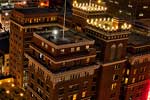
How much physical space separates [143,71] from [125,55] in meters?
12.4

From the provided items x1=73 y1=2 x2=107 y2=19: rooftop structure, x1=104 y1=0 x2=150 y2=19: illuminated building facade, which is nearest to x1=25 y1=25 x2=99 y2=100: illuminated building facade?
x1=73 y1=2 x2=107 y2=19: rooftop structure

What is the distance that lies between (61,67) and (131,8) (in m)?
92.9

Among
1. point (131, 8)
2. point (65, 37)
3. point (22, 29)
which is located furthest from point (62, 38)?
point (131, 8)

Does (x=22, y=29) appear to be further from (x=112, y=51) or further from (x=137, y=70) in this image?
(x=137, y=70)

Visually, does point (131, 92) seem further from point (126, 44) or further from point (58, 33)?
point (58, 33)

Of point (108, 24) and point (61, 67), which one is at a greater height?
point (108, 24)

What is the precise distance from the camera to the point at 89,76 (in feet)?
329

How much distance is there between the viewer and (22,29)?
128 metres

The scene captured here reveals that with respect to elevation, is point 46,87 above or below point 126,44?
below

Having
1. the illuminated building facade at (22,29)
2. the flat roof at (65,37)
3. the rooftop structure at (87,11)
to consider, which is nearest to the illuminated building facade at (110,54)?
the flat roof at (65,37)

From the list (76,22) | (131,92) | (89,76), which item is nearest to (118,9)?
(76,22)

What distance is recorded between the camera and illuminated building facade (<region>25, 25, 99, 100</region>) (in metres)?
92.6

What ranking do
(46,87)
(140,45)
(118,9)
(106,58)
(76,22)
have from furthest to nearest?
(118,9)
(76,22)
(140,45)
(106,58)
(46,87)

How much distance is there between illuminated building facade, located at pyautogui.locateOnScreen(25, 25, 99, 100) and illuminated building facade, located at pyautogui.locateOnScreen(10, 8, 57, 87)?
27.3 metres
